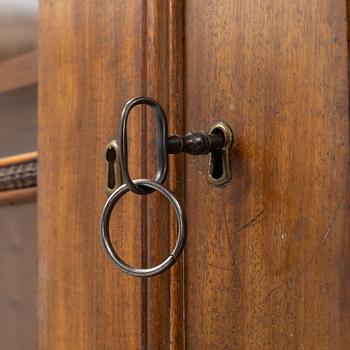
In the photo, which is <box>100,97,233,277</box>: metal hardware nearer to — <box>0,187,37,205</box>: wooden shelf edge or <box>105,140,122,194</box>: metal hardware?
<box>105,140,122,194</box>: metal hardware

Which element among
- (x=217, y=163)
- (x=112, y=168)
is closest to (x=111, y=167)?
(x=112, y=168)

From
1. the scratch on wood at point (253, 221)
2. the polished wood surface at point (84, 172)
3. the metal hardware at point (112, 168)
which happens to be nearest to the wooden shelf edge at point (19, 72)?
the polished wood surface at point (84, 172)

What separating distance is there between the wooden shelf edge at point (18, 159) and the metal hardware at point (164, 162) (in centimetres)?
20

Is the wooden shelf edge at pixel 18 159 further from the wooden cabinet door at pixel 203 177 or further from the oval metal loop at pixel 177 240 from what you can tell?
the oval metal loop at pixel 177 240

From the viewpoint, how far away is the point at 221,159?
50 centimetres

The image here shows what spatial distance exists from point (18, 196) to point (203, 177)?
24cm

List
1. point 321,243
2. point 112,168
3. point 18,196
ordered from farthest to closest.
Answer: point 18,196 → point 112,168 → point 321,243

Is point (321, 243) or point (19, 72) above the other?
point (19, 72)

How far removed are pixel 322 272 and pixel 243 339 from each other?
0.24 feet

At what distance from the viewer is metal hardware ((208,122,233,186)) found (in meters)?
0.50

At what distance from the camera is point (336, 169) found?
44cm

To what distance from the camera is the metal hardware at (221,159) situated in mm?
498

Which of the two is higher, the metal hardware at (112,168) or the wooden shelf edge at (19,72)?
the wooden shelf edge at (19,72)

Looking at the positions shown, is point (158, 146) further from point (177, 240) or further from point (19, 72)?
point (19, 72)
